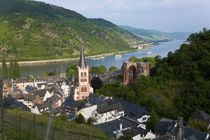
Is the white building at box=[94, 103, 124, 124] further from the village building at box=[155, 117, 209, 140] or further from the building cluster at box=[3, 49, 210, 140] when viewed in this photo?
the village building at box=[155, 117, 209, 140]

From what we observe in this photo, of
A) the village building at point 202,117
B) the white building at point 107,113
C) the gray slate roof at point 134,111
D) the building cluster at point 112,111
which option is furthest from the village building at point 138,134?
the village building at point 202,117

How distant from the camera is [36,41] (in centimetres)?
12594

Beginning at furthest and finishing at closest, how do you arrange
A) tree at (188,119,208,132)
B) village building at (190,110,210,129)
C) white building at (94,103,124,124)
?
white building at (94,103,124,124), village building at (190,110,210,129), tree at (188,119,208,132)

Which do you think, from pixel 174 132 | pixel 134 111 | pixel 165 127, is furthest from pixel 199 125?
pixel 134 111

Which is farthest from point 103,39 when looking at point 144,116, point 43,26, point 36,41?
point 144,116

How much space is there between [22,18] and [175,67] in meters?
134

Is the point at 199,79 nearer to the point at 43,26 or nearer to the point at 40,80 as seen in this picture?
the point at 40,80

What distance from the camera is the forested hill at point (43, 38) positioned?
374 feet

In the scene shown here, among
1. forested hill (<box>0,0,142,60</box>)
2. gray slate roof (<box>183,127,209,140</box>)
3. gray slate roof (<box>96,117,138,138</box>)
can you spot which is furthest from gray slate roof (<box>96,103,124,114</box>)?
forested hill (<box>0,0,142,60</box>)

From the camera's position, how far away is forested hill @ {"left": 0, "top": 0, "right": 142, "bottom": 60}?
11407cm

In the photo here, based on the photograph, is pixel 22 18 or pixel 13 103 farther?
pixel 22 18

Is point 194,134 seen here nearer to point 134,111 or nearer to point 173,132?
point 173,132

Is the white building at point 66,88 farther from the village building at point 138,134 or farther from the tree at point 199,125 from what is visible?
the tree at point 199,125

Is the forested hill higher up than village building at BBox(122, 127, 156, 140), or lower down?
higher up
